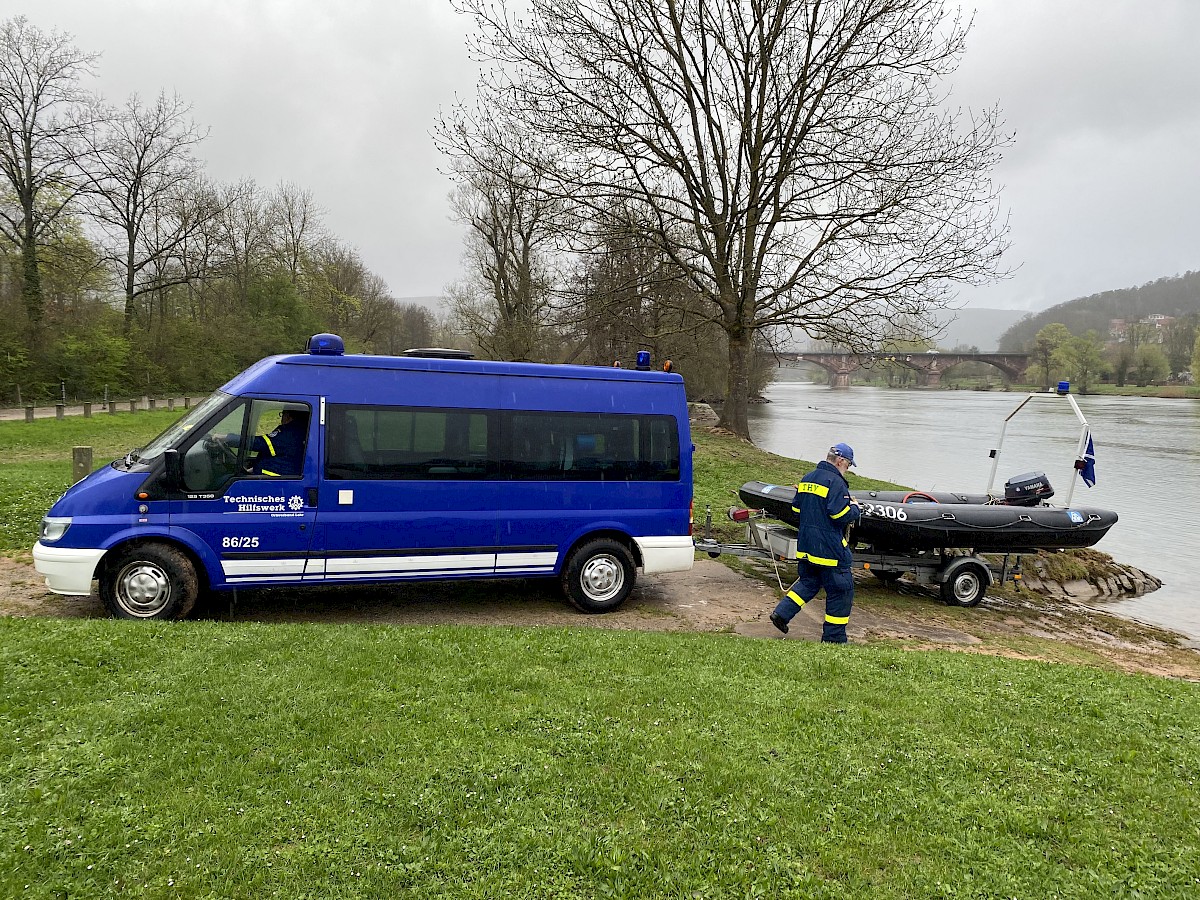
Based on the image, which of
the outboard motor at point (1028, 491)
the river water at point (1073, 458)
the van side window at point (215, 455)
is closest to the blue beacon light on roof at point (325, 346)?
the van side window at point (215, 455)

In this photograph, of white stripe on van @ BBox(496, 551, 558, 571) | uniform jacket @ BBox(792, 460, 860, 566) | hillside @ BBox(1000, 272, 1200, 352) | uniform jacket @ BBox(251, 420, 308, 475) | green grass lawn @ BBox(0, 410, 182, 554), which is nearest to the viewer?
uniform jacket @ BBox(251, 420, 308, 475)

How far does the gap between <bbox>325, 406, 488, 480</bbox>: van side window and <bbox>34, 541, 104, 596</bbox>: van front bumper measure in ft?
6.64

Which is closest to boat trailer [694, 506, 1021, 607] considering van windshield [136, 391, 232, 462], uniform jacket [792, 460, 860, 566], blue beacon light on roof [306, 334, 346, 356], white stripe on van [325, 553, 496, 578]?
uniform jacket [792, 460, 860, 566]

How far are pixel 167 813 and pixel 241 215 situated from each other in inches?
2123

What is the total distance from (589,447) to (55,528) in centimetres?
486

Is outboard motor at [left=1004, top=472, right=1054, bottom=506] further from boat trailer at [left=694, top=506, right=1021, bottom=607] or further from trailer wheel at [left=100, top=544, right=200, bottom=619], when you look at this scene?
trailer wheel at [left=100, top=544, right=200, bottom=619]

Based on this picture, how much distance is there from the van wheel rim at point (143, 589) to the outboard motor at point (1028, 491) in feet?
36.0

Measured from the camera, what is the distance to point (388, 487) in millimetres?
6777

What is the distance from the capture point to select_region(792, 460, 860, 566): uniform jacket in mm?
6836

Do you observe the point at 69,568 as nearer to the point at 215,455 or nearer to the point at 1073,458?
the point at 215,455

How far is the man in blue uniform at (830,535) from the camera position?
22.5ft

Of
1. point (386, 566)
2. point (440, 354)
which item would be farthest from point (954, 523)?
point (386, 566)

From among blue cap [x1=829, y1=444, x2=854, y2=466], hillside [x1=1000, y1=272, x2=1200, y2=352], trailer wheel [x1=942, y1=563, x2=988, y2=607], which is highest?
hillside [x1=1000, y1=272, x2=1200, y2=352]

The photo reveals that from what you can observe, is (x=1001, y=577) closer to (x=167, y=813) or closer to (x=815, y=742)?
(x=815, y=742)
